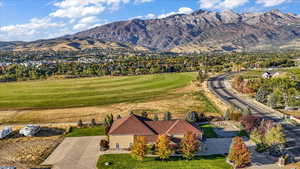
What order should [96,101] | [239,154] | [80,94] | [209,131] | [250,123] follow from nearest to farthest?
[239,154], [250,123], [209,131], [96,101], [80,94]

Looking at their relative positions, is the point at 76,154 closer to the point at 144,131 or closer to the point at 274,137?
the point at 144,131

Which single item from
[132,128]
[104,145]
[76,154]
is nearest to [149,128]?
[132,128]

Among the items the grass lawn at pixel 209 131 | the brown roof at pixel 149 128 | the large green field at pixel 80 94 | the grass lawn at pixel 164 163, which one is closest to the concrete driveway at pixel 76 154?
the grass lawn at pixel 164 163

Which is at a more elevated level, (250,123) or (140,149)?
(250,123)

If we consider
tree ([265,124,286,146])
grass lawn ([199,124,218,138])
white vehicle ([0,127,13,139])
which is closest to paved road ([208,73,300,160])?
tree ([265,124,286,146])

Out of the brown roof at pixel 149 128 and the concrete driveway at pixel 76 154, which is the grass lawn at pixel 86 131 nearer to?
the concrete driveway at pixel 76 154
